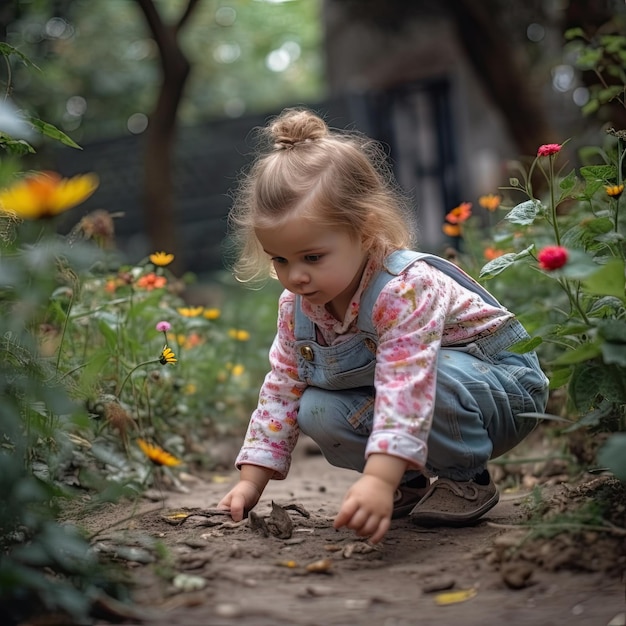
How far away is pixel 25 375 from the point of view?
1795 millimetres

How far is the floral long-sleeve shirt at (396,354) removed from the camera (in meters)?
1.90

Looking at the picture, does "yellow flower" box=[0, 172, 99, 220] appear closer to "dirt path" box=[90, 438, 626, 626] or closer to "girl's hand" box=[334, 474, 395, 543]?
"dirt path" box=[90, 438, 626, 626]

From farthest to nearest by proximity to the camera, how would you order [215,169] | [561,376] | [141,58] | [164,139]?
[141,58]
[215,169]
[164,139]
[561,376]

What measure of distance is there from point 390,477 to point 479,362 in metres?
0.52

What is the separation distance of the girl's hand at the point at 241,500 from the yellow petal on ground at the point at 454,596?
668 mm

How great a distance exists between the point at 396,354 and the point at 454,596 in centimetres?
56

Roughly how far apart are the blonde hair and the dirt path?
0.67m

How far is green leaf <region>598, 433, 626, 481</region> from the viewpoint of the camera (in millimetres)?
1540

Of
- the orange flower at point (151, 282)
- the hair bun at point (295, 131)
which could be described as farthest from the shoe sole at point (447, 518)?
the orange flower at point (151, 282)

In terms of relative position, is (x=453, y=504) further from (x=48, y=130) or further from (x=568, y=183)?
(x=48, y=130)

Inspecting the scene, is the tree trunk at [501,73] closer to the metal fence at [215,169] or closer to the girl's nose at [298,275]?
the metal fence at [215,169]

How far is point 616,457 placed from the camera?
5.08ft

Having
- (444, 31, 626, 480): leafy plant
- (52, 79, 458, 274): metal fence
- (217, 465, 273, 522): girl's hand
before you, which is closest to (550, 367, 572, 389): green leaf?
(444, 31, 626, 480): leafy plant

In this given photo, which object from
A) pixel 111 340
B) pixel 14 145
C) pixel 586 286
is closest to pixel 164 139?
pixel 111 340
